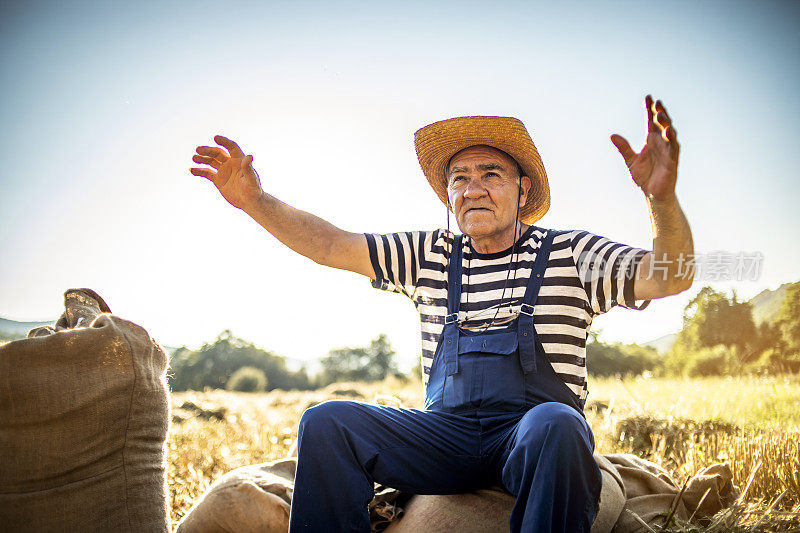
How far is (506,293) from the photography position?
3137 mm

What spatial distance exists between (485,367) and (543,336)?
1.09 feet

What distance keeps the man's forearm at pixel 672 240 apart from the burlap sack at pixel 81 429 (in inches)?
87.1

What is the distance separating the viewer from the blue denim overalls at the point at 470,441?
212cm

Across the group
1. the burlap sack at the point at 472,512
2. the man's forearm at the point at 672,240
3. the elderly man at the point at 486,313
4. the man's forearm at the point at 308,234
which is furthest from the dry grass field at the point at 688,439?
the man's forearm at the point at 308,234

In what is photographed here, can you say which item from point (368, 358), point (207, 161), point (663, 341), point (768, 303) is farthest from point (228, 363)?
point (207, 161)

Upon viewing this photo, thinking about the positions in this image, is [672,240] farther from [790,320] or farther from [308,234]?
[790,320]

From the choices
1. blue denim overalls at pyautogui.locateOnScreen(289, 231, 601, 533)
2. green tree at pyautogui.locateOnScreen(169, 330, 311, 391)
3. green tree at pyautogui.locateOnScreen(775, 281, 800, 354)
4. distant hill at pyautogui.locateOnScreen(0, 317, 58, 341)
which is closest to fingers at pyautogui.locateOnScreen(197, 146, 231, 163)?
distant hill at pyautogui.locateOnScreen(0, 317, 58, 341)

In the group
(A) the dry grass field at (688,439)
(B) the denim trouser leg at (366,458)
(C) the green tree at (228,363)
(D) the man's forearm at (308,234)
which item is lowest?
(C) the green tree at (228,363)

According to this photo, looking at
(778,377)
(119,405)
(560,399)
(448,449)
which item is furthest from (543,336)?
(778,377)

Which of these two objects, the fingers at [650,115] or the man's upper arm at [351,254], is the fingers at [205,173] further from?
the fingers at [650,115]

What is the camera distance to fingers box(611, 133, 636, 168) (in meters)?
2.70

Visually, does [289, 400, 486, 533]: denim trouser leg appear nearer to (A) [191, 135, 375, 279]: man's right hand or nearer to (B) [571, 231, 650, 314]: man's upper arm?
(B) [571, 231, 650, 314]: man's upper arm

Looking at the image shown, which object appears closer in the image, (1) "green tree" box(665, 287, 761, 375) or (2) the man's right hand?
(2) the man's right hand

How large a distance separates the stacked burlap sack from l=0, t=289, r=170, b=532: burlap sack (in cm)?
42
